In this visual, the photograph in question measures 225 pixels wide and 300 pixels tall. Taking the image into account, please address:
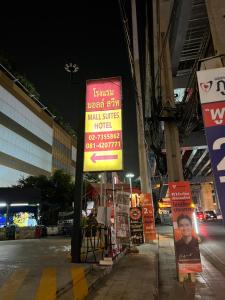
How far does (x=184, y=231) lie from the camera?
953 centimetres

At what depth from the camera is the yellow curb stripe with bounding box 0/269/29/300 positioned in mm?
6414

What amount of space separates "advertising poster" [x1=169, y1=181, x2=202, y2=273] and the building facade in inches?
1672

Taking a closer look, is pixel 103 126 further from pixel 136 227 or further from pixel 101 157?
pixel 136 227

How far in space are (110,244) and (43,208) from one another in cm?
2958

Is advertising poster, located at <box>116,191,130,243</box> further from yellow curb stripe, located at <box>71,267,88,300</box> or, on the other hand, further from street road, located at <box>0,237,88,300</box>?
yellow curb stripe, located at <box>71,267,88,300</box>

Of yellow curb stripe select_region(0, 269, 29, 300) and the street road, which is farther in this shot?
the street road

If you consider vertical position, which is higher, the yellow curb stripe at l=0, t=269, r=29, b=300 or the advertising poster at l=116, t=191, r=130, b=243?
the advertising poster at l=116, t=191, r=130, b=243

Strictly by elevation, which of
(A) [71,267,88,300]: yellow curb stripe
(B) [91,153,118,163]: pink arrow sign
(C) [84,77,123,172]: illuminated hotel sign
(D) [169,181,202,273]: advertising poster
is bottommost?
(A) [71,267,88,300]: yellow curb stripe

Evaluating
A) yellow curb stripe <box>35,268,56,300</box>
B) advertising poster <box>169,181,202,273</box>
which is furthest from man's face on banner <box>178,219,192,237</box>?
yellow curb stripe <box>35,268,56,300</box>

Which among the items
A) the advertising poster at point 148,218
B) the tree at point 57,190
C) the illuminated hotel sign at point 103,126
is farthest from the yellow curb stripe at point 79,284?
the tree at point 57,190

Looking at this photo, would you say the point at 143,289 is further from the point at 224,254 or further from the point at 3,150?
the point at 3,150

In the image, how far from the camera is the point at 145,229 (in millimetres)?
19828

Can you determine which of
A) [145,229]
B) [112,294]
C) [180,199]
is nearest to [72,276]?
[112,294]

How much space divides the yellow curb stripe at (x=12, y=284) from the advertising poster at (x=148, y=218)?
455 inches
